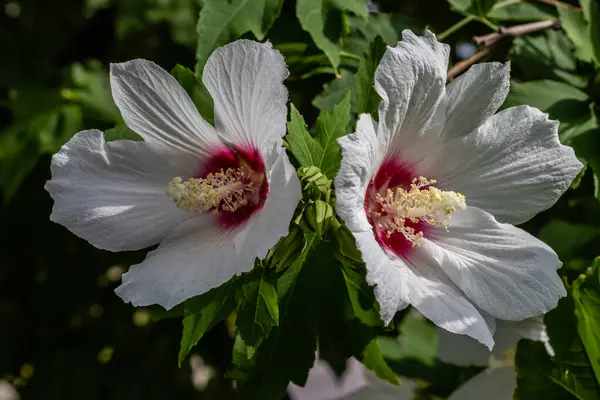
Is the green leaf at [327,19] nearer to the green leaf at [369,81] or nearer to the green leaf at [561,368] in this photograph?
the green leaf at [369,81]

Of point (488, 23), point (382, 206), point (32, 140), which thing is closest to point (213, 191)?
point (382, 206)

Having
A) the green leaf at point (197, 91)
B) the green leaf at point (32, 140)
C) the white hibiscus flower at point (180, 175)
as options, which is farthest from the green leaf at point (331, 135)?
the green leaf at point (32, 140)

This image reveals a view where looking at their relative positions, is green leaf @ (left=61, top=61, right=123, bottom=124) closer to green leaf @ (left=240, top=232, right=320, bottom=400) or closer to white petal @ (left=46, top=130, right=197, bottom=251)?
white petal @ (left=46, top=130, right=197, bottom=251)

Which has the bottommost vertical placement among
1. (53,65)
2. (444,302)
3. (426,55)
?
(53,65)

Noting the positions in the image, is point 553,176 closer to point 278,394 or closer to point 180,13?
point 278,394

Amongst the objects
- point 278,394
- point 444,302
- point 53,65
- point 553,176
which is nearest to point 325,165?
point 444,302

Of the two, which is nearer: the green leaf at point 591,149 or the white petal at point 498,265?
the white petal at point 498,265
